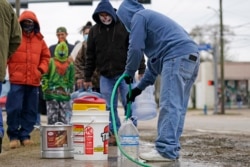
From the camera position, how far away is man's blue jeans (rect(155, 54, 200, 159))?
5234 millimetres

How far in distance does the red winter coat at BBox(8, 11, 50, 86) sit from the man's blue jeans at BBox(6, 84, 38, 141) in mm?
123

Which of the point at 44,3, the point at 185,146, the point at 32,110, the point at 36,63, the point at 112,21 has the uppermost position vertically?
the point at 44,3

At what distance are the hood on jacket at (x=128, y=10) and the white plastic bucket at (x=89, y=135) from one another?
3.20ft

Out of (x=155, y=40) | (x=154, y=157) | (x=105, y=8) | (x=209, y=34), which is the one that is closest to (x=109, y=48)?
(x=105, y=8)

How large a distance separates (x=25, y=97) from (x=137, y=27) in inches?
113

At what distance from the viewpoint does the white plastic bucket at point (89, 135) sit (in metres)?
5.54

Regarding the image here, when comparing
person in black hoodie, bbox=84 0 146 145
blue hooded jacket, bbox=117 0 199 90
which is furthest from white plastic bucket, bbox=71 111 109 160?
person in black hoodie, bbox=84 0 146 145

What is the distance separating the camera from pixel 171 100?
5.23m

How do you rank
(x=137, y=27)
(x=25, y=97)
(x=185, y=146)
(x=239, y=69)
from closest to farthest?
(x=137, y=27) → (x=185, y=146) → (x=25, y=97) → (x=239, y=69)

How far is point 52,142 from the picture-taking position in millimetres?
5824

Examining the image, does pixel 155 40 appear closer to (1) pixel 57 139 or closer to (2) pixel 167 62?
(2) pixel 167 62

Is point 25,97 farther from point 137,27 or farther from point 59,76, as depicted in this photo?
point 137,27

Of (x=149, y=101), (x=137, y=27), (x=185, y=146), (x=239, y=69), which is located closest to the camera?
(x=137, y=27)

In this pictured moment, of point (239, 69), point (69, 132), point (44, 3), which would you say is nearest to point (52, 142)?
point (69, 132)
